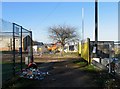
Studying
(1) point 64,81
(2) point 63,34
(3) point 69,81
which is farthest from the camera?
(2) point 63,34

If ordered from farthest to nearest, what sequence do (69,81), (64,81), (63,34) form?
(63,34) < (69,81) < (64,81)

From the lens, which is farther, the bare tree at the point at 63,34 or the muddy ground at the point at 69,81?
the bare tree at the point at 63,34

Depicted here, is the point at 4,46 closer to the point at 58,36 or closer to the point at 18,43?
the point at 18,43

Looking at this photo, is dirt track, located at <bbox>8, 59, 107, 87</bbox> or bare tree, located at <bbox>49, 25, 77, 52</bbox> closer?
Answer: dirt track, located at <bbox>8, 59, 107, 87</bbox>

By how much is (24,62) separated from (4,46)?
4957mm

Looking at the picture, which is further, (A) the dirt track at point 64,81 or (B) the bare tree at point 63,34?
(B) the bare tree at point 63,34

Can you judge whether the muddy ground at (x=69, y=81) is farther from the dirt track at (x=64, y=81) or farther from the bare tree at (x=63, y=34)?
the bare tree at (x=63, y=34)

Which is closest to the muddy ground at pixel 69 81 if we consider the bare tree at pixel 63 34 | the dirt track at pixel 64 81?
the dirt track at pixel 64 81

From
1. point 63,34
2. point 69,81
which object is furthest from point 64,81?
point 63,34

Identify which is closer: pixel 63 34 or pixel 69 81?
pixel 69 81

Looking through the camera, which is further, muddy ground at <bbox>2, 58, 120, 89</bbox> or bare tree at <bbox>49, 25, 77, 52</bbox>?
bare tree at <bbox>49, 25, 77, 52</bbox>

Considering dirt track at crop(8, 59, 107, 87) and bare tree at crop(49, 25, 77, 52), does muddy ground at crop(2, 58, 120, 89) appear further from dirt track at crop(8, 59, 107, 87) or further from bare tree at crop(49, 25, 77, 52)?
bare tree at crop(49, 25, 77, 52)

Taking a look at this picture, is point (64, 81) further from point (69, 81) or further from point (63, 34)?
point (63, 34)

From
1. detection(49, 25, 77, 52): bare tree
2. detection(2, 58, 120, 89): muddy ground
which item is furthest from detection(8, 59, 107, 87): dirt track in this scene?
detection(49, 25, 77, 52): bare tree
